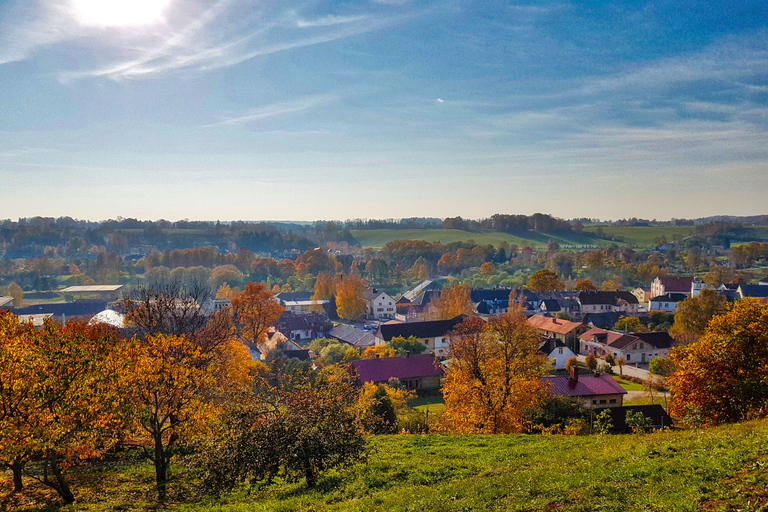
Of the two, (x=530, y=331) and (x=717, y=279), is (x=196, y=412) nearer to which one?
(x=530, y=331)

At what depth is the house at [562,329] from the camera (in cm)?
6388

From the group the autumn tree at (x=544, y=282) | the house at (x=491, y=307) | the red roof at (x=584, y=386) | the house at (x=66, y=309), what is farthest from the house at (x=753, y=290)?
the house at (x=66, y=309)

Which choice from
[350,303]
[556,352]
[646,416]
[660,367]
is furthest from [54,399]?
[350,303]

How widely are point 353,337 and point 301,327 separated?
11805 millimetres

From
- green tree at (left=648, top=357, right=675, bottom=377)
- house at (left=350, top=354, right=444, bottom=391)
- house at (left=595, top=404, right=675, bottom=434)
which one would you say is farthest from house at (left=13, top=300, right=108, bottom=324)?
house at (left=595, top=404, right=675, bottom=434)

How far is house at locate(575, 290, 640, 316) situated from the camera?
90000 millimetres

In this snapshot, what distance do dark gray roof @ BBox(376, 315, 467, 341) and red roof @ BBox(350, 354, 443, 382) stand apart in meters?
12.2

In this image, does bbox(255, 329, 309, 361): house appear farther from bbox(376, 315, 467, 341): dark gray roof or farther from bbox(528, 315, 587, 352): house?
bbox(528, 315, 587, 352): house

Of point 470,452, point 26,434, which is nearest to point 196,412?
point 26,434

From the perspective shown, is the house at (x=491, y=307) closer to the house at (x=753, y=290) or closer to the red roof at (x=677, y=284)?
the red roof at (x=677, y=284)

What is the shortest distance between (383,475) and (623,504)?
241 inches

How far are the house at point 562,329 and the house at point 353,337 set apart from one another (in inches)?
867

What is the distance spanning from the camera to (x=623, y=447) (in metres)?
12.7

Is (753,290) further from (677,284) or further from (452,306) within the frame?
(452,306)
